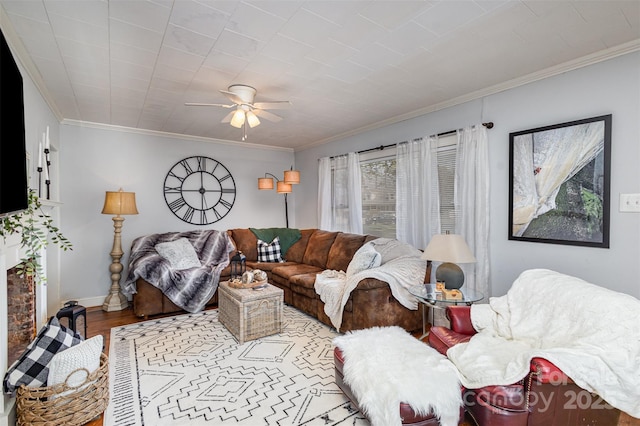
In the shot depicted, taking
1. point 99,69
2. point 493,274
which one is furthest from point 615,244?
point 99,69

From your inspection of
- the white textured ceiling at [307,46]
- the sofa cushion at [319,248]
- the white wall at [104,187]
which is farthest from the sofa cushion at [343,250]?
the white wall at [104,187]

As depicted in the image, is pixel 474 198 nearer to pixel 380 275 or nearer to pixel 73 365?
pixel 380 275

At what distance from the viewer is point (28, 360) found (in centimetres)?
177

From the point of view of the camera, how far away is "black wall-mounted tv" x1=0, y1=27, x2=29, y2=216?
1319 mm

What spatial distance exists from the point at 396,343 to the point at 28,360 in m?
2.22

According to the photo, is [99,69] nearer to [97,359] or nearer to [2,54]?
[2,54]

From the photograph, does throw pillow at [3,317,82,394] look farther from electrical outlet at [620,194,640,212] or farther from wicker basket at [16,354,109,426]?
electrical outlet at [620,194,640,212]

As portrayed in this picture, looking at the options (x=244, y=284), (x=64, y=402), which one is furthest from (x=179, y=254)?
(x=64, y=402)

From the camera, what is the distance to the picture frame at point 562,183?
7.80 ft

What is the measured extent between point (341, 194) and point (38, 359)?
3.95 meters

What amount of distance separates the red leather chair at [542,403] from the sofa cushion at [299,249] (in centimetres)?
343

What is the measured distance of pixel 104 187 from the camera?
4.33 m

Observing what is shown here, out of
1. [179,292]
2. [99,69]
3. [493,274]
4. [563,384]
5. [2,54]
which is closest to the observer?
[2,54]

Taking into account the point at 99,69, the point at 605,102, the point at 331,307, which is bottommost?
the point at 331,307
